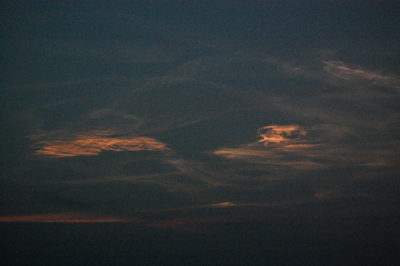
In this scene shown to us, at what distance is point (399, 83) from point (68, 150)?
10.4m

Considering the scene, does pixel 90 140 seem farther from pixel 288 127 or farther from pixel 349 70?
pixel 349 70

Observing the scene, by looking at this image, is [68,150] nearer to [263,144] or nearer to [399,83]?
[263,144]

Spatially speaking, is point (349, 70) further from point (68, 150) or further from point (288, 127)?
point (68, 150)

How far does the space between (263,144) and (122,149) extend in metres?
4.37

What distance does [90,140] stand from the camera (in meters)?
10.9

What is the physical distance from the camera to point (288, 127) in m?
11.0

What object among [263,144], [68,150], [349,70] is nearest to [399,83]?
[349,70]

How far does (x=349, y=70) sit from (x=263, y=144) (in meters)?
3.48

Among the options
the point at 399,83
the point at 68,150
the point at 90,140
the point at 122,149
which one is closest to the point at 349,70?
the point at 399,83

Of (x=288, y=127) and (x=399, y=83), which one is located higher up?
(x=399, y=83)

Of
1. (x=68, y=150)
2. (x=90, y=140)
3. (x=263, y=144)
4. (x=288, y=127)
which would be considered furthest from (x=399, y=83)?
(x=68, y=150)

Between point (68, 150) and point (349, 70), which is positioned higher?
point (349, 70)

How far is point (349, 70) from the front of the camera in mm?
11062

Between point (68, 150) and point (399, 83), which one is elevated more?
point (399, 83)
